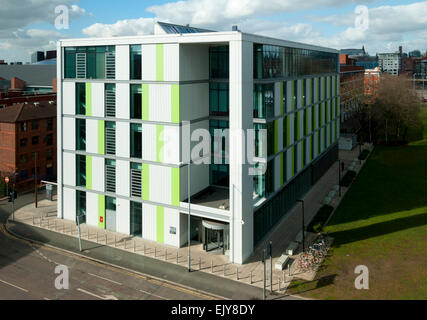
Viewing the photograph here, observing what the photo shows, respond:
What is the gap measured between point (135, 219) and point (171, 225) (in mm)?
4183

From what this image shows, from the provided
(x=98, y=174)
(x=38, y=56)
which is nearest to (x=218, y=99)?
(x=98, y=174)

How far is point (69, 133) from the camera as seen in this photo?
4012cm

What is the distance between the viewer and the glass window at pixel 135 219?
36812 millimetres

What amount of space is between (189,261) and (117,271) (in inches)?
220

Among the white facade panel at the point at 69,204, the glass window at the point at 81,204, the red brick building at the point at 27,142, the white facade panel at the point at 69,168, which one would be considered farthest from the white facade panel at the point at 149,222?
the red brick building at the point at 27,142

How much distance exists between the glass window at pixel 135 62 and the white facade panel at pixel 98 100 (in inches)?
149

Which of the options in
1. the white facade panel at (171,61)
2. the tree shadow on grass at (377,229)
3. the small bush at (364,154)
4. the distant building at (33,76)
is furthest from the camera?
the distant building at (33,76)

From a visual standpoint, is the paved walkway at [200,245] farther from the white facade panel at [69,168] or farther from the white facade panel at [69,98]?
the white facade panel at [69,98]

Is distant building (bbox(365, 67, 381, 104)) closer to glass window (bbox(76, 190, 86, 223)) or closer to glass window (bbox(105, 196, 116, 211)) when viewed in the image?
glass window (bbox(105, 196, 116, 211))

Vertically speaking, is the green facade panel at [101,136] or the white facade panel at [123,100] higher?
the white facade panel at [123,100]

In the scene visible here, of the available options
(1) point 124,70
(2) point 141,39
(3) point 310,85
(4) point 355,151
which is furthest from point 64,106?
(4) point 355,151

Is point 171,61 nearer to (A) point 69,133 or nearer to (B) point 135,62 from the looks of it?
(B) point 135,62

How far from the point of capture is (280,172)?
4009 cm

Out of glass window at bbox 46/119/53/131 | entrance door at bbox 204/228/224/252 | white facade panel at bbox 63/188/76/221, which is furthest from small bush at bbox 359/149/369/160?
glass window at bbox 46/119/53/131
